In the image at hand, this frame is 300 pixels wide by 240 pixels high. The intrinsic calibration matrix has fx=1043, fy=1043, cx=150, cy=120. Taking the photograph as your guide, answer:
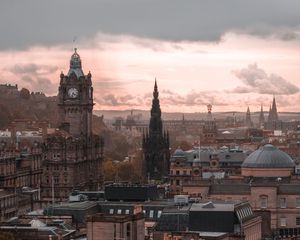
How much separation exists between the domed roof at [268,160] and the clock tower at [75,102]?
3205 cm

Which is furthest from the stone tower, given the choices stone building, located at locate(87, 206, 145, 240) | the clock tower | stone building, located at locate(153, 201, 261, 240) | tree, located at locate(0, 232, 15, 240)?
stone building, located at locate(87, 206, 145, 240)

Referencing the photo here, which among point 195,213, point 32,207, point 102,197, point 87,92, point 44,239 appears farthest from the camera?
point 87,92

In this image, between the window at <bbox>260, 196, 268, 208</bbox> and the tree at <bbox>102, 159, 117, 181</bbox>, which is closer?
the window at <bbox>260, 196, 268, 208</bbox>

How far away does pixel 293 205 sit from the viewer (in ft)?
349

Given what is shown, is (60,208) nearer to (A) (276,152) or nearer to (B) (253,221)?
(B) (253,221)

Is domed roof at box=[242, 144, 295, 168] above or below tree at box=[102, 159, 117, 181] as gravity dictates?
above

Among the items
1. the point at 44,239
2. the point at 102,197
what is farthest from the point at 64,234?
the point at 102,197

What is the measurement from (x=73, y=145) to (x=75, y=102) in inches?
347

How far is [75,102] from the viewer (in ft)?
474

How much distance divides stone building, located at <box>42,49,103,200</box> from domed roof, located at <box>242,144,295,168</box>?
25.7 meters

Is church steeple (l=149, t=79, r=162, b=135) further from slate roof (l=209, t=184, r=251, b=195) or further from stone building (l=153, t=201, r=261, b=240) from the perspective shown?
stone building (l=153, t=201, r=261, b=240)

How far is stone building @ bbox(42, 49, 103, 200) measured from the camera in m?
136

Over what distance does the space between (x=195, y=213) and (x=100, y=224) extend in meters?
20.8

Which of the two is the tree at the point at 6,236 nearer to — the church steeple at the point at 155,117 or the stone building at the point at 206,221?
the stone building at the point at 206,221
